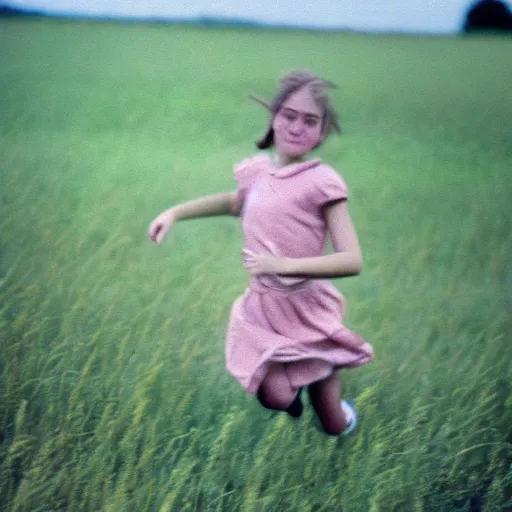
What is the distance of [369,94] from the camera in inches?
61.4

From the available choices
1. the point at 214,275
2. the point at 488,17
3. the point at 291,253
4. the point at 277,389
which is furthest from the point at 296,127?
the point at 488,17

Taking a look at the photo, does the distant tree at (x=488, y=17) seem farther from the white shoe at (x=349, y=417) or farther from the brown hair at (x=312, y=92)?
the white shoe at (x=349, y=417)

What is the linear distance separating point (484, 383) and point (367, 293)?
0.92 feet

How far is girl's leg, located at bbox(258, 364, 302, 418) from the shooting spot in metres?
0.88

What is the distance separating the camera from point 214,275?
4.47 feet

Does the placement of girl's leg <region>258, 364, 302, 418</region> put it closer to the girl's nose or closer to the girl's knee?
the girl's knee

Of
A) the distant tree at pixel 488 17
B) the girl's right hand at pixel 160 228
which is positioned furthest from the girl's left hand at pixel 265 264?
the distant tree at pixel 488 17

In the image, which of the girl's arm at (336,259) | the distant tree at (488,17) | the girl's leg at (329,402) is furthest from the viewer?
the distant tree at (488,17)

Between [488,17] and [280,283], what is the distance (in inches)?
32.8

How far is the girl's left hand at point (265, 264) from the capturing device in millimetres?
807

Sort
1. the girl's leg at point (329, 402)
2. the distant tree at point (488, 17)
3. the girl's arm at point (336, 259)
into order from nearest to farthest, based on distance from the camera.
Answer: the girl's arm at point (336, 259), the girl's leg at point (329, 402), the distant tree at point (488, 17)

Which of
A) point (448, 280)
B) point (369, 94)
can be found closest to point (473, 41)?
point (369, 94)

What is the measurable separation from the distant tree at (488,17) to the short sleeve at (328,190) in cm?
69

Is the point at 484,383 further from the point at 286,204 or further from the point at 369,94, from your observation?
the point at 369,94
